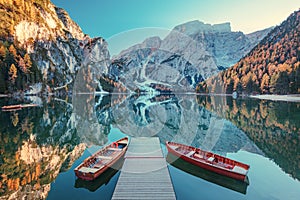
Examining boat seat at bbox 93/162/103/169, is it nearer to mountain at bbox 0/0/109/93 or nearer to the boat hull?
the boat hull

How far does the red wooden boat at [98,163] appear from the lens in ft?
35.4

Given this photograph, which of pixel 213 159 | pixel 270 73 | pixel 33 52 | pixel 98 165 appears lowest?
pixel 213 159

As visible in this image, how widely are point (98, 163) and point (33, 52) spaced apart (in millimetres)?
98767

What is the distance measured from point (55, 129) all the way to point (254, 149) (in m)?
20.8

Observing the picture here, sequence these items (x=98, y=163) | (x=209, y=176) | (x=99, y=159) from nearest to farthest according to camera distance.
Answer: (x=209, y=176)
(x=98, y=163)
(x=99, y=159)

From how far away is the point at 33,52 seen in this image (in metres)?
93.9

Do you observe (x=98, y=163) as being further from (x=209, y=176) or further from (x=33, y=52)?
(x=33, y=52)

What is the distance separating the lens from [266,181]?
1129 centimetres

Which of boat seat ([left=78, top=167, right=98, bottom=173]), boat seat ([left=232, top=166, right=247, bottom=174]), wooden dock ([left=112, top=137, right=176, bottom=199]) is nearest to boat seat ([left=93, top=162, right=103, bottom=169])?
boat seat ([left=78, top=167, right=98, bottom=173])

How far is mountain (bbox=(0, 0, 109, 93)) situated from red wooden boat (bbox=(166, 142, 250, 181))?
145 feet

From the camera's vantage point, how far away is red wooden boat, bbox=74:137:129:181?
35.4 feet

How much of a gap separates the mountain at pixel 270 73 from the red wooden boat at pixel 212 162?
2503 inches

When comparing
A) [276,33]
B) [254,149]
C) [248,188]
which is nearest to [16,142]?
[248,188]

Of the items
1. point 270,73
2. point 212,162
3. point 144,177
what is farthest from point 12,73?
point 270,73
